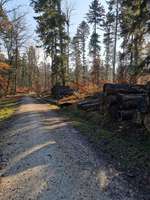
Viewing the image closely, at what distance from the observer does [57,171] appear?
7.88 meters

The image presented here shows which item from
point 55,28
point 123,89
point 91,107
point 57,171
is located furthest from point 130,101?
point 55,28

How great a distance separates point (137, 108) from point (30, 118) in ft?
21.4

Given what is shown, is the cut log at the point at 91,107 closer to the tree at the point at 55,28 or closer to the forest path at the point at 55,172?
the forest path at the point at 55,172

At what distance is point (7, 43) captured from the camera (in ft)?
178

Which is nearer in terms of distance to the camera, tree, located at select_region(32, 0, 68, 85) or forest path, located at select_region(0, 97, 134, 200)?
forest path, located at select_region(0, 97, 134, 200)

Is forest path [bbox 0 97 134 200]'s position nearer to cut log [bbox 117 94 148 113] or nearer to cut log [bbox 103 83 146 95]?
cut log [bbox 117 94 148 113]

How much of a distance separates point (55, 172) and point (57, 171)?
0.10m

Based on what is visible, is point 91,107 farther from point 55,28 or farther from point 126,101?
point 55,28

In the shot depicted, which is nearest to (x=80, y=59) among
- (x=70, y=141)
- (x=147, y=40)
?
(x=147, y=40)

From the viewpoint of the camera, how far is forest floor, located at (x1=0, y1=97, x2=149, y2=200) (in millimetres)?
6527

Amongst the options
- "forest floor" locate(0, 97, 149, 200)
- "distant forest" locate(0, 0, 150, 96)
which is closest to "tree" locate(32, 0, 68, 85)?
"distant forest" locate(0, 0, 150, 96)

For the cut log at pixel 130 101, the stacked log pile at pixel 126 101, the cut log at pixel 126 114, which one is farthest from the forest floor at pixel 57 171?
the cut log at pixel 130 101

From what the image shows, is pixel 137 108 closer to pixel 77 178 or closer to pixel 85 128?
pixel 85 128

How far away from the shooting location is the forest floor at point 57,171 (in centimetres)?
653
